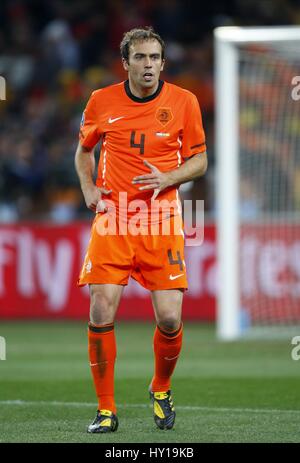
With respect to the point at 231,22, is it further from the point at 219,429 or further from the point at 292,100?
the point at 219,429

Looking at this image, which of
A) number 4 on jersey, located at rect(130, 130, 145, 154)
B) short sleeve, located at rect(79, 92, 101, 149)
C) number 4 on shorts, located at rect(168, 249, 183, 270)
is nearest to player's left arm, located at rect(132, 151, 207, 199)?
number 4 on jersey, located at rect(130, 130, 145, 154)

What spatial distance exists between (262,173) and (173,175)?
23.3 feet

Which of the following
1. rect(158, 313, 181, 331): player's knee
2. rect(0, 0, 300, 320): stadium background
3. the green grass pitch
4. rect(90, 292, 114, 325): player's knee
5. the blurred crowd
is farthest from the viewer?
the blurred crowd

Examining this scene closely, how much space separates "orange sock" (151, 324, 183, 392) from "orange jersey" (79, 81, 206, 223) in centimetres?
78

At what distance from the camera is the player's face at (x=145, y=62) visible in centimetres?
699

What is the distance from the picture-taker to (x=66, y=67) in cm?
1891

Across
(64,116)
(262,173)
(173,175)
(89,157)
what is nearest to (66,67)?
(64,116)

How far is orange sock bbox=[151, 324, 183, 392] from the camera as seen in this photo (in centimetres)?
722

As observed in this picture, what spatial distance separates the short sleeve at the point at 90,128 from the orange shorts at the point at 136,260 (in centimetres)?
50

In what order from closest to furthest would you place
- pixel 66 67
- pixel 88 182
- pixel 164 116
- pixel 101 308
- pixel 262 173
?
pixel 101 308 → pixel 164 116 → pixel 88 182 → pixel 262 173 → pixel 66 67

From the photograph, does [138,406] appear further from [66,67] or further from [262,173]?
[66,67]

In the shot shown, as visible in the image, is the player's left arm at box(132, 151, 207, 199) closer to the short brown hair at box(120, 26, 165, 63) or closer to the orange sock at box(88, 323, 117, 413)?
the short brown hair at box(120, 26, 165, 63)

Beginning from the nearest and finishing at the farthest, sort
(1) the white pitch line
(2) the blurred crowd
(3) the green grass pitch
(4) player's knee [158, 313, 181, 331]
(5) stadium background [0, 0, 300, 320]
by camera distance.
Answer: (3) the green grass pitch, (4) player's knee [158, 313, 181, 331], (1) the white pitch line, (5) stadium background [0, 0, 300, 320], (2) the blurred crowd

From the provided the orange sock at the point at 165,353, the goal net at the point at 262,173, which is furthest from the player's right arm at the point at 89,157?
the goal net at the point at 262,173
